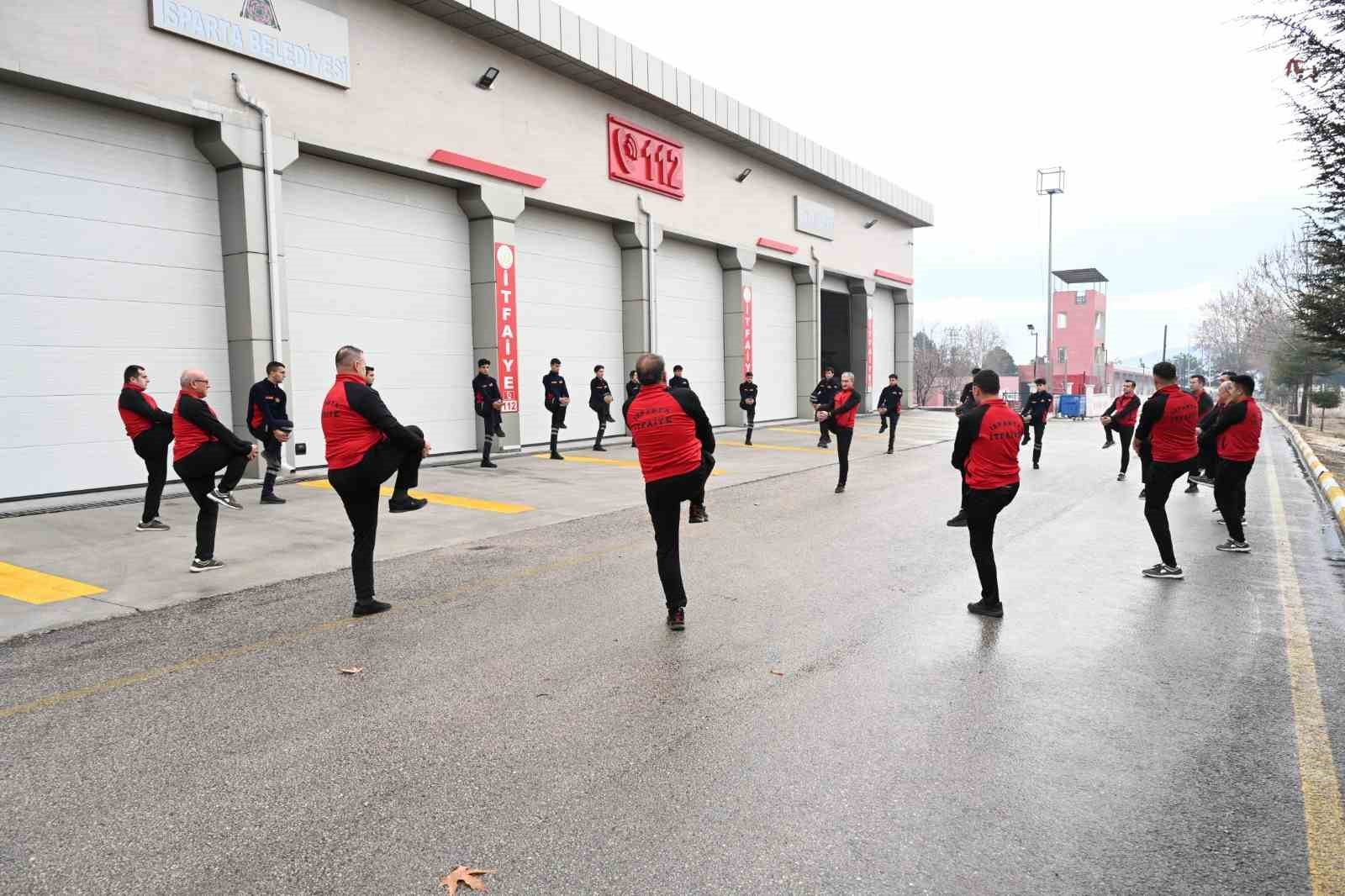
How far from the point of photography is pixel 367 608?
20.6 ft

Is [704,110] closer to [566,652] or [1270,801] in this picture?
[566,652]

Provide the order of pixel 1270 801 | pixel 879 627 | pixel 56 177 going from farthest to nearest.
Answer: pixel 56 177 → pixel 879 627 → pixel 1270 801

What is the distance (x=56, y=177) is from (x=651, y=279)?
12738 mm

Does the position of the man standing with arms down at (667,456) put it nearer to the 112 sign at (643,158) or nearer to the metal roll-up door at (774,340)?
the 112 sign at (643,158)

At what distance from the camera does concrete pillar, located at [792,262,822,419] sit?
29.0 m

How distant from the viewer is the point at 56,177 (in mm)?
11195

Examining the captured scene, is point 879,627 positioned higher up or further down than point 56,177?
further down

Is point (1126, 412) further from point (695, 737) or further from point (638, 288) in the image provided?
point (695, 737)

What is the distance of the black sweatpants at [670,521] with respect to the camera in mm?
5996

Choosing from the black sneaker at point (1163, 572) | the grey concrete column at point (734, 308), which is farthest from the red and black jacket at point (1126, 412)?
the grey concrete column at point (734, 308)

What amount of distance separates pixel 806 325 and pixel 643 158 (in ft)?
32.4

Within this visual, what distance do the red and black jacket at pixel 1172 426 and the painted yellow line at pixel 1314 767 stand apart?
5.13ft

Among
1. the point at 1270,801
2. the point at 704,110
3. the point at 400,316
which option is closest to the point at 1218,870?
the point at 1270,801

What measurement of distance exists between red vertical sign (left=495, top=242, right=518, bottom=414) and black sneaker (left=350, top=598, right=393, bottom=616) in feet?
35.5
